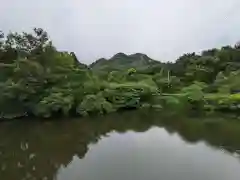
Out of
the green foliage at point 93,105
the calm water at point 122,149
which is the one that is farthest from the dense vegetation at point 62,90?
the calm water at point 122,149

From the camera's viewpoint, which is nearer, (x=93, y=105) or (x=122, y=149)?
(x=122, y=149)

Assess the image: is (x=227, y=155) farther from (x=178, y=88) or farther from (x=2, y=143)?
(x=178, y=88)

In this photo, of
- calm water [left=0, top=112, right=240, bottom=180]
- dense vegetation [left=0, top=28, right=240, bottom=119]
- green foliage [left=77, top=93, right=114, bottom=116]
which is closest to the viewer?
calm water [left=0, top=112, right=240, bottom=180]

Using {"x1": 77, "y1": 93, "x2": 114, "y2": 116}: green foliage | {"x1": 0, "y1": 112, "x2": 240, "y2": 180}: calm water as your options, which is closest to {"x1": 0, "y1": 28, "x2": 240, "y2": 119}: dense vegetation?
{"x1": 77, "y1": 93, "x2": 114, "y2": 116}: green foliage

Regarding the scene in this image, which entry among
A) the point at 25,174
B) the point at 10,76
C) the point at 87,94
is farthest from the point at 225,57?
the point at 25,174

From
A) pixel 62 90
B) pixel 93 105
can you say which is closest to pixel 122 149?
pixel 93 105

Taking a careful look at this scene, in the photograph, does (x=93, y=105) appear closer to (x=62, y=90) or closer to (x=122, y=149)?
(x=62, y=90)

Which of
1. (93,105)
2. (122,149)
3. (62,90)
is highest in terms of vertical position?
(62,90)

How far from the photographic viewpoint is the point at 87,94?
14.5m

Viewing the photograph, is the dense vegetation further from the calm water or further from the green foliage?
the calm water

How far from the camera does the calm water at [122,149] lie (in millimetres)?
6742

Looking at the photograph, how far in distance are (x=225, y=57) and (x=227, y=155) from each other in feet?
48.8

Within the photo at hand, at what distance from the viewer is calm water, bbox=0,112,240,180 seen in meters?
6.74

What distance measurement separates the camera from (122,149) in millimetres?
8750
